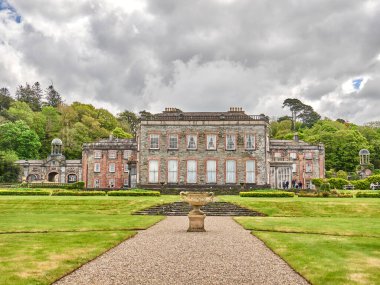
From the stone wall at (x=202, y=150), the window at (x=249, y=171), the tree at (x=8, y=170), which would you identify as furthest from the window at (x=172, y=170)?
the tree at (x=8, y=170)

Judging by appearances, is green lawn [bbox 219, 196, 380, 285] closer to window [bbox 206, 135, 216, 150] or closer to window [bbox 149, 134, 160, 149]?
window [bbox 206, 135, 216, 150]

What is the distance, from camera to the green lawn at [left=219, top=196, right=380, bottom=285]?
10.2 meters

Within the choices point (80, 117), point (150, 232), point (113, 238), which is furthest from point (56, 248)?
point (80, 117)

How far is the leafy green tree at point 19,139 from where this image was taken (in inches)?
3155

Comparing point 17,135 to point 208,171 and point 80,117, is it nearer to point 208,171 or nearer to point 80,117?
point 80,117

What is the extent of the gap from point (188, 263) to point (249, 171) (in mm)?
37340

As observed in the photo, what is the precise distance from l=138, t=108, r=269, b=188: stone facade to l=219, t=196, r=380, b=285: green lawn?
67.5ft

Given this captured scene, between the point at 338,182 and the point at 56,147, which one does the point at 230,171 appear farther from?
the point at 56,147

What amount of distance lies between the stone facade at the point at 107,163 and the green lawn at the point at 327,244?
1565 inches

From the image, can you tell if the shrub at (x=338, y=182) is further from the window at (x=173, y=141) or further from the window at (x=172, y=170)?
the window at (x=173, y=141)

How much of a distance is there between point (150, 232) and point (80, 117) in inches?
3606

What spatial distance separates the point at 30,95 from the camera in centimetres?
12206

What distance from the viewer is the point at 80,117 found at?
347 feet

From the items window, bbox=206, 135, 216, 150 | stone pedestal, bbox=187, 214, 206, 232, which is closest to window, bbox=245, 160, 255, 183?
window, bbox=206, 135, 216, 150
